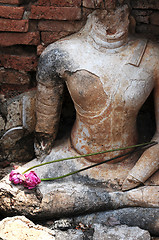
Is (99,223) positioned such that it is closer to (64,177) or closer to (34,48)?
(64,177)

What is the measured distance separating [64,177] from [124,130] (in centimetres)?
52

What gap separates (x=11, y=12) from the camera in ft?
9.57

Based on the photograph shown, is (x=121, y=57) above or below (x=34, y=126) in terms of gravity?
above

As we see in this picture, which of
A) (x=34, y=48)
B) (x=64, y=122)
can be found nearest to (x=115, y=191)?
(x=64, y=122)

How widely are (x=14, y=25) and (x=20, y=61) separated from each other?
10.6 inches

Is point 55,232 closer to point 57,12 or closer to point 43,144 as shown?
A: point 43,144

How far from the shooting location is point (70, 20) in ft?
9.49

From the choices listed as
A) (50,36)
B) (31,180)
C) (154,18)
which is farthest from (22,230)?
(154,18)

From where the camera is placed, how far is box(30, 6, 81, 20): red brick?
2846 mm

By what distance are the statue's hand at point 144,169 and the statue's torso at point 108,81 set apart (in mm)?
265

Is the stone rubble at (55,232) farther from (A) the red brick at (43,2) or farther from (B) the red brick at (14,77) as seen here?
(A) the red brick at (43,2)

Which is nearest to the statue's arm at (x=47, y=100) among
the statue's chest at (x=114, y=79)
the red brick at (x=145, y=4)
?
the statue's chest at (x=114, y=79)

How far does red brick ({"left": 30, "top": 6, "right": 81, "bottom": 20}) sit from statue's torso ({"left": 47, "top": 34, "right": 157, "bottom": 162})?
0.19 metres

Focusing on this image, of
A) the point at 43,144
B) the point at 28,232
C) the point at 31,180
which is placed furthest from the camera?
the point at 43,144
